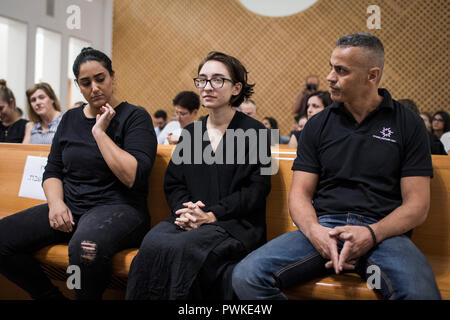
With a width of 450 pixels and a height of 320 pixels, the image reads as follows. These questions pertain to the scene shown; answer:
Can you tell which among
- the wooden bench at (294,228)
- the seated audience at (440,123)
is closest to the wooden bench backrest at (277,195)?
the wooden bench at (294,228)

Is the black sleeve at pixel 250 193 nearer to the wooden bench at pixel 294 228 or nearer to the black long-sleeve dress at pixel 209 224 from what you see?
the black long-sleeve dress at pixel 209 224

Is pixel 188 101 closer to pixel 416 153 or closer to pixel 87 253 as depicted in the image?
pixel 87 253

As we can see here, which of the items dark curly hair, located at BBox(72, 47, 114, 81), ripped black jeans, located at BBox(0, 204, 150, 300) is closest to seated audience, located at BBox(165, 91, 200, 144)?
dark curly hair, located at BBox(72, 47, 114, 81)

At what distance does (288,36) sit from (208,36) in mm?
1703

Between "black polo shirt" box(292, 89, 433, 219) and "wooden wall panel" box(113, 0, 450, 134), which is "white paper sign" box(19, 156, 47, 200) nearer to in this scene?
"black polo shirt" box(292, 89, 433, 219)

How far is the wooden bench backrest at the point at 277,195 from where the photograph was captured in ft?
5.83

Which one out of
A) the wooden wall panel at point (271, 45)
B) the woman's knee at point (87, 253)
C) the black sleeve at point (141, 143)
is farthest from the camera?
the wooden wall panel at point (271, 45)

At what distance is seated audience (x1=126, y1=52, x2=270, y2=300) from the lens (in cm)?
158

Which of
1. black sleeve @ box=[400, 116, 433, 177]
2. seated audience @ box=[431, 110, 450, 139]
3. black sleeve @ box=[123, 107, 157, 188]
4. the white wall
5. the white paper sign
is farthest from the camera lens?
the white wall

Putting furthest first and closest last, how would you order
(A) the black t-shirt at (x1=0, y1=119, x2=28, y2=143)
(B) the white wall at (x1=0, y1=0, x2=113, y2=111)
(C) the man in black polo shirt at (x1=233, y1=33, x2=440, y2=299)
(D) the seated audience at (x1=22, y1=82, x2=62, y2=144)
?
(B) the white wall at (x1=0, y1=0, x2=113, y2=111), (A) the black t-shirt at (x1=0, y1=119, x2=28, y2=143), (D) the seated audience at (x1=22, y1=82, x2=62, y2=144), (C) the man in black polo shirt at (x1=233, y1=33, x2=440, y2=299)

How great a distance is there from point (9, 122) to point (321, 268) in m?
3.71

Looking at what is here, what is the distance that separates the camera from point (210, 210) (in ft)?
5.81

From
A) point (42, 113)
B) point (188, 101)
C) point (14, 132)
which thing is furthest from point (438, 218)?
point (14, 132)

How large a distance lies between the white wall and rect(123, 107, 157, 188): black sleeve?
20.8ft
